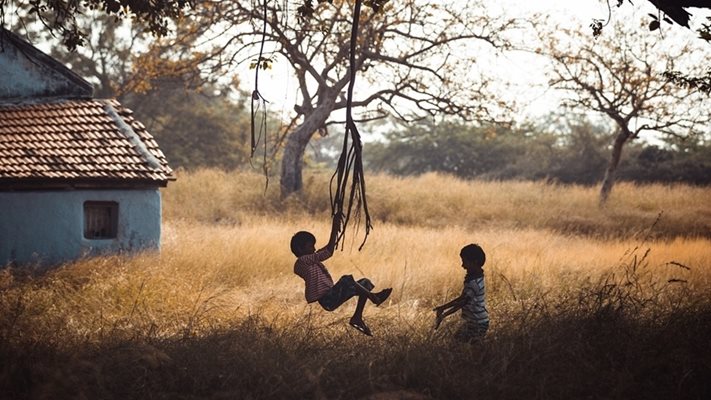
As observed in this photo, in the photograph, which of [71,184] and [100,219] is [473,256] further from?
[100,219]

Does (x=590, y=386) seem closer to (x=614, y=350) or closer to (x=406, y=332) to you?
(x=614, y=350)

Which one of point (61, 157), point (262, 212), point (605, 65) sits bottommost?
point (262, 212)

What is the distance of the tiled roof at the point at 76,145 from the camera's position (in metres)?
11.5

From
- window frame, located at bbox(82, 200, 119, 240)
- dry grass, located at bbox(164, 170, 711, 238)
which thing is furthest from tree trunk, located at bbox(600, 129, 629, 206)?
window frame, located at bbox(82, 200, 119, 240)

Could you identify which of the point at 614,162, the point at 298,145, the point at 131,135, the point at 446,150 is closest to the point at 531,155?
the point at 446,150

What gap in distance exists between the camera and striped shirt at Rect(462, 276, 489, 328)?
6.34 metres

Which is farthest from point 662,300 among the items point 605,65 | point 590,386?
point 605,65

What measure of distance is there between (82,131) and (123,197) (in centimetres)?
164

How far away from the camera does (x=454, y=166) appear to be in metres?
40.1

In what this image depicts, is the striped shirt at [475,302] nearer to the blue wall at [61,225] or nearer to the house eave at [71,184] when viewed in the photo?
the blue wall at [61,225]

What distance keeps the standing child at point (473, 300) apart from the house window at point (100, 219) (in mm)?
8115

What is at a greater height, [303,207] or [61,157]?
[61,157]

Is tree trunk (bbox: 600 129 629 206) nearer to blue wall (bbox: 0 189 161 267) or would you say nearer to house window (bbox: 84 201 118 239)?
blue wall (bbox: 0 189 161 267)

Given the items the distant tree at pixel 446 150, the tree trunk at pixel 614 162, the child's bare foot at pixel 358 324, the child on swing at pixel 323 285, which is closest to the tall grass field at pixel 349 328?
the child's bare foot at pixel 358 324
